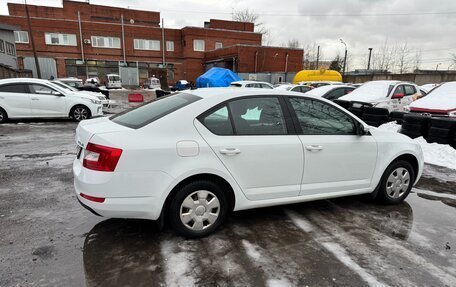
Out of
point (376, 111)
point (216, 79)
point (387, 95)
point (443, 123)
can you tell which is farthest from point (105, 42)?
point (443, 123)

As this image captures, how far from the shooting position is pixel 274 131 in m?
3.79

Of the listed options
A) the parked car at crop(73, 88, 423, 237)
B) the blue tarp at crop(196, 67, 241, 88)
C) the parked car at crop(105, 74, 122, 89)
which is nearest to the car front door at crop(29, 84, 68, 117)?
the parked car at crop(73, 88, 423, 237)

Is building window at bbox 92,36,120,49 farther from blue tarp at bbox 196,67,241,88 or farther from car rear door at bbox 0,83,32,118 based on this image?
car rear door at bbox 0,83,32,118

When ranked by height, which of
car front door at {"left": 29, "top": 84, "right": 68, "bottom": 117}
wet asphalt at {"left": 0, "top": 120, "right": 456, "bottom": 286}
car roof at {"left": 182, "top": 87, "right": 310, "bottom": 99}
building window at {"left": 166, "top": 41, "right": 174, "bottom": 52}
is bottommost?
wet asphalt at {"left": 0, "top": 120, "right": 456, "bottom": 286}

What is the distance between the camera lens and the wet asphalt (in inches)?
114

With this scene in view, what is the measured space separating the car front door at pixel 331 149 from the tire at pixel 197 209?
1.13 metres

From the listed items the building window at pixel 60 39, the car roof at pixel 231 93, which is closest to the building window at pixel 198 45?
the building window at pixel 60 39

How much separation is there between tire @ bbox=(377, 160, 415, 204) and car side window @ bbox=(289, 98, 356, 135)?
94 centimetres

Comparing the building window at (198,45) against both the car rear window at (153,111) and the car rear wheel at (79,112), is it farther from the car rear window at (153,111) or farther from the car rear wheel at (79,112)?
the car rear window at (153,111)

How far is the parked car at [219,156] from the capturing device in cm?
315

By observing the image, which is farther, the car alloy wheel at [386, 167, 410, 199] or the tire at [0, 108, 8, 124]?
the tire at [0, 108, 8, 124]

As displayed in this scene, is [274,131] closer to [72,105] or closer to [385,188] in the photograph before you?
[385,188]

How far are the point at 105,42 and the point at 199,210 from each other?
155 ft

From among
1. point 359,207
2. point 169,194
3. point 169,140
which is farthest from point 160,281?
point 359,207
